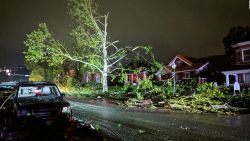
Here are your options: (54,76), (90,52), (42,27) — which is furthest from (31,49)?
(54,76)

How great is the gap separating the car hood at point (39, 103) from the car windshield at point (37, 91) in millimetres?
515

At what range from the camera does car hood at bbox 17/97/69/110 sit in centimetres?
983

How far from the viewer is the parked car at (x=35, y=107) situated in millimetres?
9695

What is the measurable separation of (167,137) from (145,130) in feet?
4.71

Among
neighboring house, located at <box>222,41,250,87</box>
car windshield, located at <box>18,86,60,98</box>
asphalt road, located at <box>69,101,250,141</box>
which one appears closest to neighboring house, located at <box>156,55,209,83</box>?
neighboring house, located at <box>222,41,250,87</box>

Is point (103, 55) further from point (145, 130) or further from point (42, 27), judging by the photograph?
point (145, 130)

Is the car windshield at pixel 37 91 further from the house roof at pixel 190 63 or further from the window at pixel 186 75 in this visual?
the window at pixel 186 75

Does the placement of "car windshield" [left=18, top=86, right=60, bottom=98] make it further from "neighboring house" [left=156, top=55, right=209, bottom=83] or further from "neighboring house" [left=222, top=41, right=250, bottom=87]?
"neighboring house" [left=156, top=55, right=209, bottom=83]

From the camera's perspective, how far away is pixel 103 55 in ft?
109

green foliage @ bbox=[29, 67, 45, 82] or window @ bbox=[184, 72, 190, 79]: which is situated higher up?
green foliage @ bbox=[29, 67, 45, 82]

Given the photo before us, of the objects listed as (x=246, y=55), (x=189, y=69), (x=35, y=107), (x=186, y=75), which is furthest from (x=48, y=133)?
(x=186, y=75)

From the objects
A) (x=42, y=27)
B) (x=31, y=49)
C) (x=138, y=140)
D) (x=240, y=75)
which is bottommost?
(x=138, y=140)

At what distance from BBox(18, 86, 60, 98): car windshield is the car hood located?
52cm

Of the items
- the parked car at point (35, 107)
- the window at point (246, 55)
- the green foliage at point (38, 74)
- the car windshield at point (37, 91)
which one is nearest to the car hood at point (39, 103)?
the parked car at point (35, 107)
